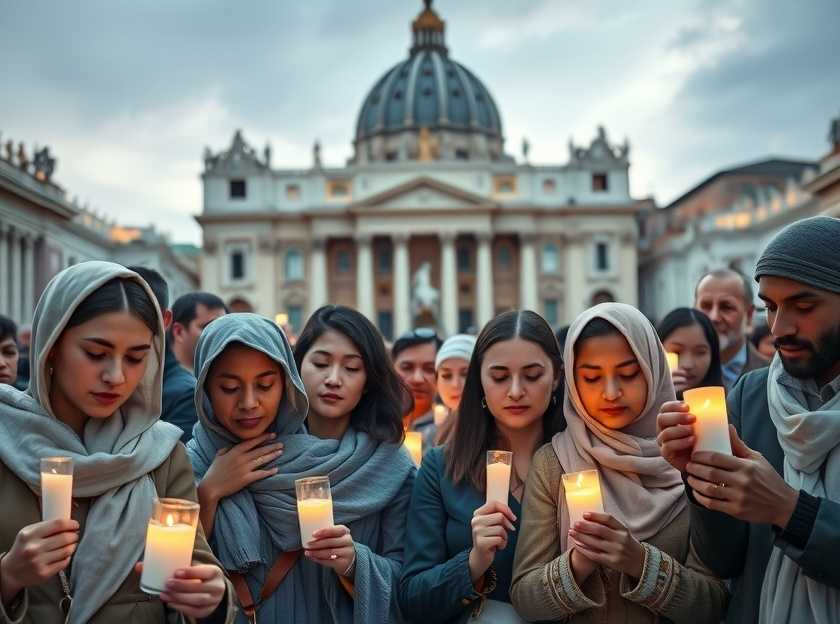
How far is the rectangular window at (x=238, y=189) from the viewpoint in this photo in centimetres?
5197

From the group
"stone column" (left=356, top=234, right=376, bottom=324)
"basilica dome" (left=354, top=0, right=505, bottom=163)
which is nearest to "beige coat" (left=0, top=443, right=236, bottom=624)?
"stone column" (left=356, top=234, right=376, bottom=324)

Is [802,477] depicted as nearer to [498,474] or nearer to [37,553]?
[498,474]

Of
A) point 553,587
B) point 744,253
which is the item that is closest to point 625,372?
point 553,587

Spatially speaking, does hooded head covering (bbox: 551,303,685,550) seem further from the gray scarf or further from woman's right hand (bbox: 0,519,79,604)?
woman's right hand (bbox: 0,519,79,604)

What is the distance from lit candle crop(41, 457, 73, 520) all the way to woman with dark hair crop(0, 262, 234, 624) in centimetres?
19

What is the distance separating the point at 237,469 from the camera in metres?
3.46

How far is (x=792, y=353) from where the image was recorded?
2.96m

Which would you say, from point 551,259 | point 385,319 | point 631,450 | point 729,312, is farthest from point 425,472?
point 551,259

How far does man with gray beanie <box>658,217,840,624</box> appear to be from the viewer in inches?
107

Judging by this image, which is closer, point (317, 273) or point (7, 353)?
point (7, 353)

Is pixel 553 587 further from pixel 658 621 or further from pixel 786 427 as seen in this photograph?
pixel 786 427

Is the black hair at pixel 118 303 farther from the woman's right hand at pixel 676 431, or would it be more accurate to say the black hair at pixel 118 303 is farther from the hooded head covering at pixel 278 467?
the woman's right hand at pixel 676 431

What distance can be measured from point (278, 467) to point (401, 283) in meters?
46.2

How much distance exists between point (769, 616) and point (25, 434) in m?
2.51
